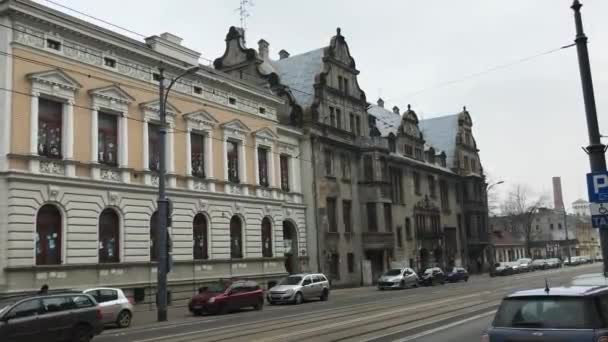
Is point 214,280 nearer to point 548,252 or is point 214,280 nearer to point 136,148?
point 136,148

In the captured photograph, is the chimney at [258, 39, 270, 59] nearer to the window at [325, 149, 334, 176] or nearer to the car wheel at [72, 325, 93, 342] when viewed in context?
the window at [325, 149, 334, 176]

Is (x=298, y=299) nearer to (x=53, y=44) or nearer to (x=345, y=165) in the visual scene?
(x=53, y=44)

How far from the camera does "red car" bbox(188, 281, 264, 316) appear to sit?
82.0ft

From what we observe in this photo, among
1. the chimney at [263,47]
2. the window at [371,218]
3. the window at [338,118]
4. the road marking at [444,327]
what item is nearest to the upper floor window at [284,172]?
the window at [338,118]

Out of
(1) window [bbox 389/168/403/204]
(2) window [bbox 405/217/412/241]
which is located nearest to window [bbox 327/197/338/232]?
(1) window [bbox 389/168/403/204]

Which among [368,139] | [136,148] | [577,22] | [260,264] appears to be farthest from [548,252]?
[577,22]

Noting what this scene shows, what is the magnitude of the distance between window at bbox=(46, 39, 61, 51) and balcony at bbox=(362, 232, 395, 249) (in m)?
27.9

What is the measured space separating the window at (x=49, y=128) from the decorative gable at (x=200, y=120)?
7652 millimetres

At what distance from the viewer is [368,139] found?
4888 cm

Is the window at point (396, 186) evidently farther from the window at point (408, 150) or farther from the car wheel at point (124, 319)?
the car wheel at point (124, 319)

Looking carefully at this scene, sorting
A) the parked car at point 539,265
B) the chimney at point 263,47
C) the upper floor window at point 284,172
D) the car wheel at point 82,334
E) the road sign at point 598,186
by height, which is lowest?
the parked car at point 539,265

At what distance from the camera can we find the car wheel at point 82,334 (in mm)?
15341

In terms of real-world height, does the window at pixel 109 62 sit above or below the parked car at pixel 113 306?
above

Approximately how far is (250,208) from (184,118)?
7.06 meters
